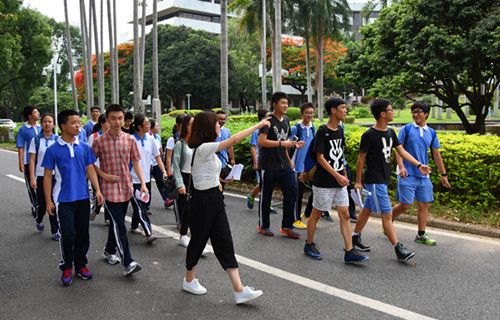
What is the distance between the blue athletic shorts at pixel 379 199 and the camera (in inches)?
207

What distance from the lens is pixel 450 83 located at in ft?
63.4

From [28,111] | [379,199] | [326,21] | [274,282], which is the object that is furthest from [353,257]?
[326,21]

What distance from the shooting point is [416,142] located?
229 inches

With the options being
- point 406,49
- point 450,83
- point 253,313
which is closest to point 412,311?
point 253,313

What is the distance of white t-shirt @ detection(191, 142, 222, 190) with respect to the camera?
13.6 ft

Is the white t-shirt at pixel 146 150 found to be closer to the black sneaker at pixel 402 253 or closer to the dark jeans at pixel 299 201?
the dark jeans at pixel 299 201

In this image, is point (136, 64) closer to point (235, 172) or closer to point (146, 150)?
point (146, 150)

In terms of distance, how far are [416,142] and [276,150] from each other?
1.71 metres

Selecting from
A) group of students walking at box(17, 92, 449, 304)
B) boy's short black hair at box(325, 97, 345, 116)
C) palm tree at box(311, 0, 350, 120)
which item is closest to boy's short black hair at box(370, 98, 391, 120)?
group of students walking at box(17, 92, 449, 304)

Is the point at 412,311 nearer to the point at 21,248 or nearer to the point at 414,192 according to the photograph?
the point at 414,192

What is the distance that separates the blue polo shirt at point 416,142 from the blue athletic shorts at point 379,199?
72 centimetres

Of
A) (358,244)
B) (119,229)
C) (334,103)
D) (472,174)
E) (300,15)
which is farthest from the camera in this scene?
(300,15)

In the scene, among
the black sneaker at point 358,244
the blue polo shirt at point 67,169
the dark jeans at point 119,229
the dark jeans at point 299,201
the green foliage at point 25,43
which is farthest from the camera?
the green foliage at point 25,43

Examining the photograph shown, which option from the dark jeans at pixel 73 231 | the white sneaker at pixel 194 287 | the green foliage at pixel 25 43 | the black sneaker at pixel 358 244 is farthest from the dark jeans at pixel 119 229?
the green foliage at pixel 25 43
